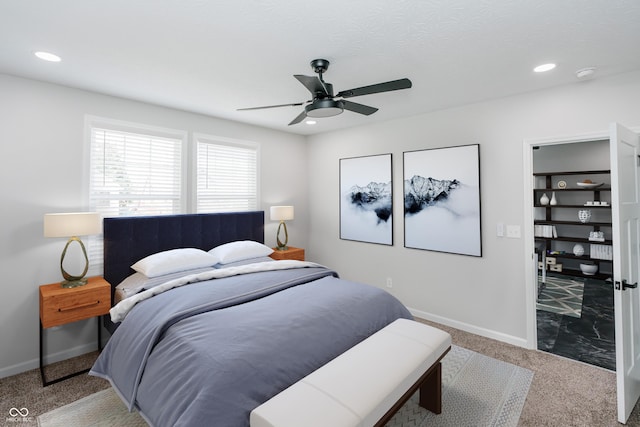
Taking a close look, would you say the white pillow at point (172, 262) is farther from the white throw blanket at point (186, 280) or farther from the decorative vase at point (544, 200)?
the decorative vase at point (544, 200)

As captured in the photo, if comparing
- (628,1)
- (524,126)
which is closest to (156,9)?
(628,1)

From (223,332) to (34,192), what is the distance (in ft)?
7.63

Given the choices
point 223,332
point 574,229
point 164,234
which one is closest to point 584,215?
point 574,229

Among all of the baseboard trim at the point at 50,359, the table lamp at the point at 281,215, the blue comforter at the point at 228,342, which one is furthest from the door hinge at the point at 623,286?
the baseboard trim at the point at 50,359

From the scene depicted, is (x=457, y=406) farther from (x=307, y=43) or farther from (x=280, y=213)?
(x=280, y=213)

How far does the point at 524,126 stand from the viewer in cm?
307

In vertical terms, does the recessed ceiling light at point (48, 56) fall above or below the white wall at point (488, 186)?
above

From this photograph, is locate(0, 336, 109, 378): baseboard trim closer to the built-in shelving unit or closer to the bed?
the bed

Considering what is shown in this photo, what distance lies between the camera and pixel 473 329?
3453 mm

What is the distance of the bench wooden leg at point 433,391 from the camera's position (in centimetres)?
215

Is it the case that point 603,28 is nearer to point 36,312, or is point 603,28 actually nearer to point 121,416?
point 121,416

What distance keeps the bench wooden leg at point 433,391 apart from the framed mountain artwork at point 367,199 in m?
2.09

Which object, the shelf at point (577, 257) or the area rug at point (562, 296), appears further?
the shelf at point (577, 257)

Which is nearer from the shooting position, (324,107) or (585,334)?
(324,107)
